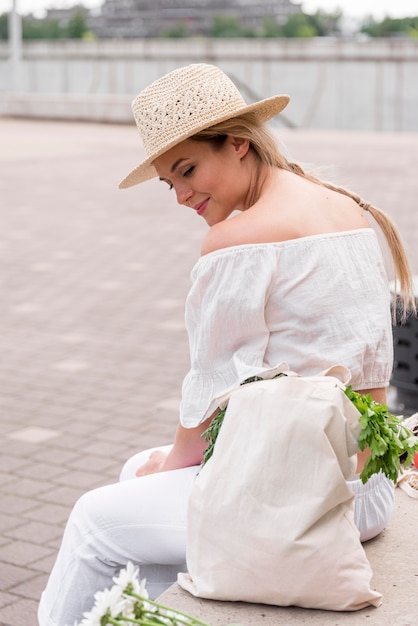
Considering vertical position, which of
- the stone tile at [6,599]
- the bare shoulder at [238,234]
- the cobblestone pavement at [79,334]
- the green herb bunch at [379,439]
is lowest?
the cobblestone pavement at [79,334]

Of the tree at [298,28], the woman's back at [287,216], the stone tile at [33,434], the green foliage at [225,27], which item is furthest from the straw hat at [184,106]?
the green foliage at [225,27]

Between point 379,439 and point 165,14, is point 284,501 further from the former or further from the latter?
point 165,14

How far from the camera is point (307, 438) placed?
6.27 ft

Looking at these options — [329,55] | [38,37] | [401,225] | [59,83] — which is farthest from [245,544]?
[38,37]

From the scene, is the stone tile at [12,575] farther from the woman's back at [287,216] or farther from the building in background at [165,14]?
the building in background at [165,14]

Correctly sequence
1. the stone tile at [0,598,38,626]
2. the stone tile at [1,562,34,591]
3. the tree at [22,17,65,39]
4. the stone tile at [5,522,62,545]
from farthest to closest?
the tree at [22,17,65,39], the stone tile at [5,522,62,545], the stone tile at [1,562,34,591], the stone tile at [0,598,38,626]

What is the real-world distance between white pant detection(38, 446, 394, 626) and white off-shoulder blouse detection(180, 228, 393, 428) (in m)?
0.17

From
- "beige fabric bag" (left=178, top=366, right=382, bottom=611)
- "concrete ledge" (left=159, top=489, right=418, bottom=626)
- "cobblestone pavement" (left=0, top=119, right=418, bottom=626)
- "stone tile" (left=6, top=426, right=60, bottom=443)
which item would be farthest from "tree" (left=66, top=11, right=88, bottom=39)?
"beige fabric bag" (left=178, top=366, right=382, bottom=611)

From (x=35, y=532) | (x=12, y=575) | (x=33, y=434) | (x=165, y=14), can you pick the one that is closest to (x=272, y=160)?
(x=12, y=575)

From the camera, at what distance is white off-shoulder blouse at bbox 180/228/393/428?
219cm

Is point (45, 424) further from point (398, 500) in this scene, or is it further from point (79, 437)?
point (398, 500)

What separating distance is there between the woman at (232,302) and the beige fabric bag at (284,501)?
0.21m

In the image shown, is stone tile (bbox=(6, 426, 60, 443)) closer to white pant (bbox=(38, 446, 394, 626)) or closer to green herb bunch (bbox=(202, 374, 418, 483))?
white pant (bbox=(38, 446, 394, 626))

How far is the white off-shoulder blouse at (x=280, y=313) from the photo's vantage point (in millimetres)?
2188
